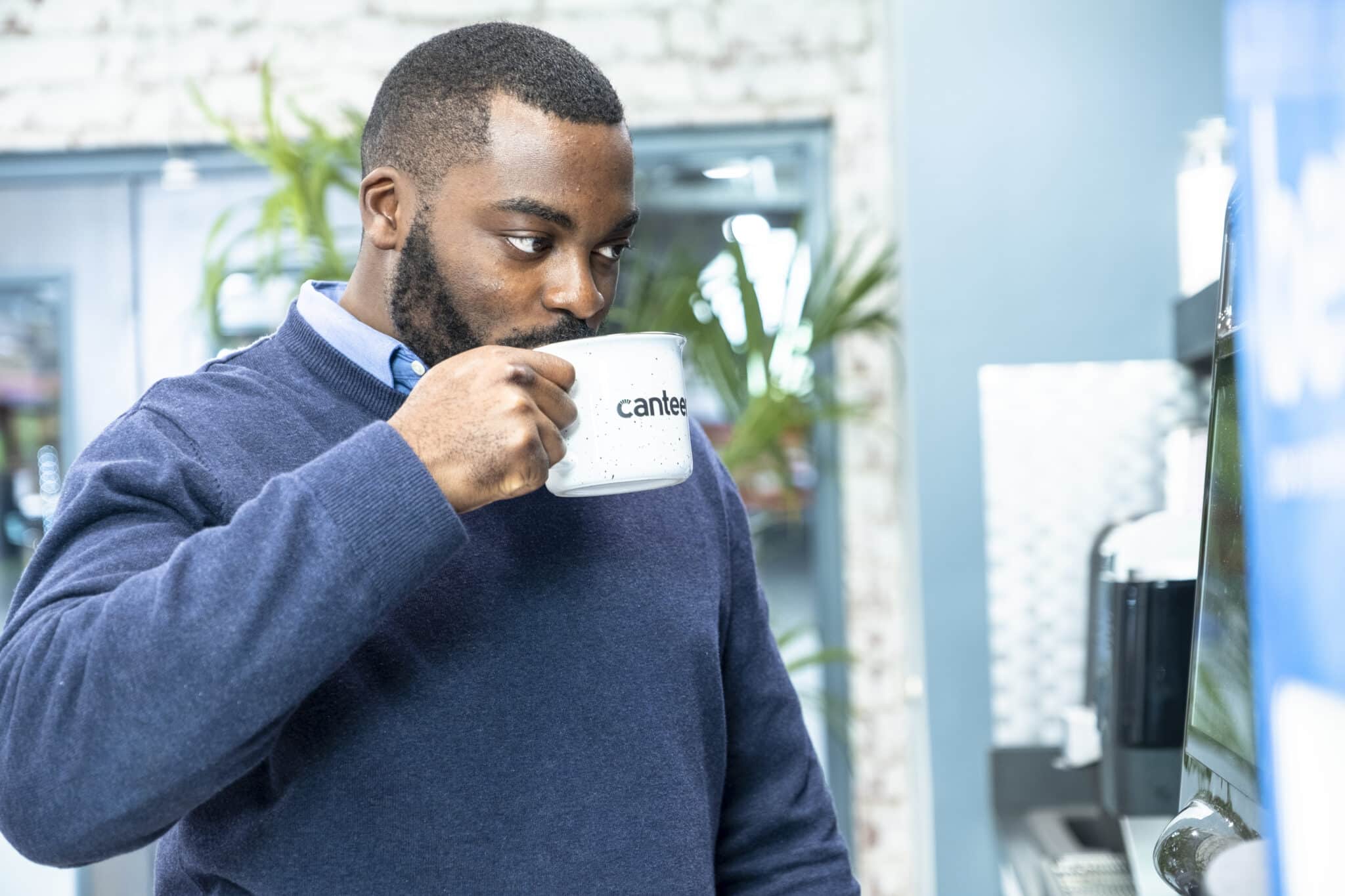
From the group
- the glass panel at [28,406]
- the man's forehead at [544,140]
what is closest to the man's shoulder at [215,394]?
the man's forehead at [544,140]

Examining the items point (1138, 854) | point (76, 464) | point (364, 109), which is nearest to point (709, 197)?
point (364, 109)

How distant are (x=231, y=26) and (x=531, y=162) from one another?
2.35 meters

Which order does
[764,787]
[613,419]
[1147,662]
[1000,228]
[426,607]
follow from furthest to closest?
[1000,228] < [1147,662] < [764,787] < [426,607] < [613,419]

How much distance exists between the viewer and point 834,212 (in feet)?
Answer: 9.08

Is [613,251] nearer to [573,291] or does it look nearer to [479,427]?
[573,291]

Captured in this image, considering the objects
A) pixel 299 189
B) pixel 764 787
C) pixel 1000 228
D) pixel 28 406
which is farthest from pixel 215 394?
pixel 28 406

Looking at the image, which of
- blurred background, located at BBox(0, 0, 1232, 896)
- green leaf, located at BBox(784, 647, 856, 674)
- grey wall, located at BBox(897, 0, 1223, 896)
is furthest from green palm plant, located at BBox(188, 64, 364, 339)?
green leaf, located at BBox(784, 647, 856, 674)

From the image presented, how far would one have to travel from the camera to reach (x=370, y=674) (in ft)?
2.50

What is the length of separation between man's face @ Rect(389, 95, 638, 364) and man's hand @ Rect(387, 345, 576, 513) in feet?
0.43

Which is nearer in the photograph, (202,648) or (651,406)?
(202,648)

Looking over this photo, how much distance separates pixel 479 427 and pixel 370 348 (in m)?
0.27

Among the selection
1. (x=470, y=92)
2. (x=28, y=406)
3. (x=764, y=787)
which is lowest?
(x=764, y=787)

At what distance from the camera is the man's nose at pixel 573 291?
0.76 meters

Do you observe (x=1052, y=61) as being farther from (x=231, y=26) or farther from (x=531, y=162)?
(x=231, y=26)
